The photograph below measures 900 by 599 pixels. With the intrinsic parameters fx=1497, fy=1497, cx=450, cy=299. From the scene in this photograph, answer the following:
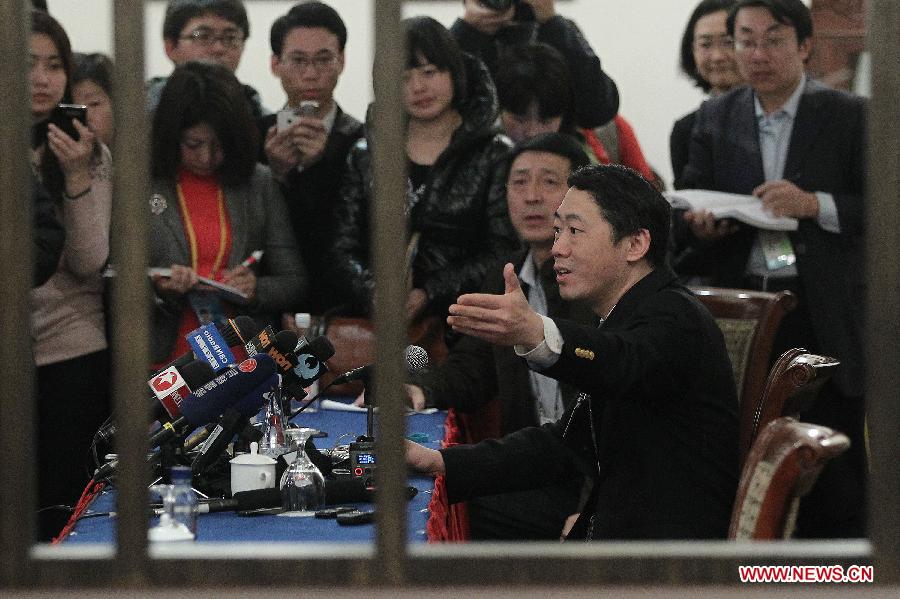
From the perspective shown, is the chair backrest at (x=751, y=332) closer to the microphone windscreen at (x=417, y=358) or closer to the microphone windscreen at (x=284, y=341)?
the microphone windscreen at (x=417, y=358)

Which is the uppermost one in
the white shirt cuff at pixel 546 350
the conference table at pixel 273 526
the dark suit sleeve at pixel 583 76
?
the dark suit sleeve at pixel 583 76

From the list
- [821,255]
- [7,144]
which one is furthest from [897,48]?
[821,255]

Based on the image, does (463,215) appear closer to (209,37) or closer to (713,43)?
(209,37)

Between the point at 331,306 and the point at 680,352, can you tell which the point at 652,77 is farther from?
the point at 680,352

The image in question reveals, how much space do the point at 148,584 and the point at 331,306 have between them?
2540 millimetres

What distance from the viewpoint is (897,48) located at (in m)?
1.42

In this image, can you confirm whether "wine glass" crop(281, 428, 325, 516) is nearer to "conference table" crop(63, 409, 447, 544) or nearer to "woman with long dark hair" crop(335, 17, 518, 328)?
"conference table" crop(63, 409, 447, 544)

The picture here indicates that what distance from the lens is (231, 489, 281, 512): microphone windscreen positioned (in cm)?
239

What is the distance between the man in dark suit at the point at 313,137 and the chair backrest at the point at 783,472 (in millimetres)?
2047

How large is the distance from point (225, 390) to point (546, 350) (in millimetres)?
688

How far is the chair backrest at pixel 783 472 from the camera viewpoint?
188cm

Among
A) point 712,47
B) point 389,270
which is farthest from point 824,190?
point 389,270

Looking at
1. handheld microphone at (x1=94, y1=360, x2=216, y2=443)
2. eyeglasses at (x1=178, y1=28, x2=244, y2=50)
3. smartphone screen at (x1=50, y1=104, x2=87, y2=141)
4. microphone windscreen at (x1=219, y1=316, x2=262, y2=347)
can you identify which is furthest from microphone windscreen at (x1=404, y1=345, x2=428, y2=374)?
eyeglasses at (x1=178, y1=28, x2=244, y2=50)

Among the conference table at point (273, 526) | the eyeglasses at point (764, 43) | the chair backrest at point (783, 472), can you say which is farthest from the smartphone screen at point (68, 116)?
the chair backrest at point (783, 472)
